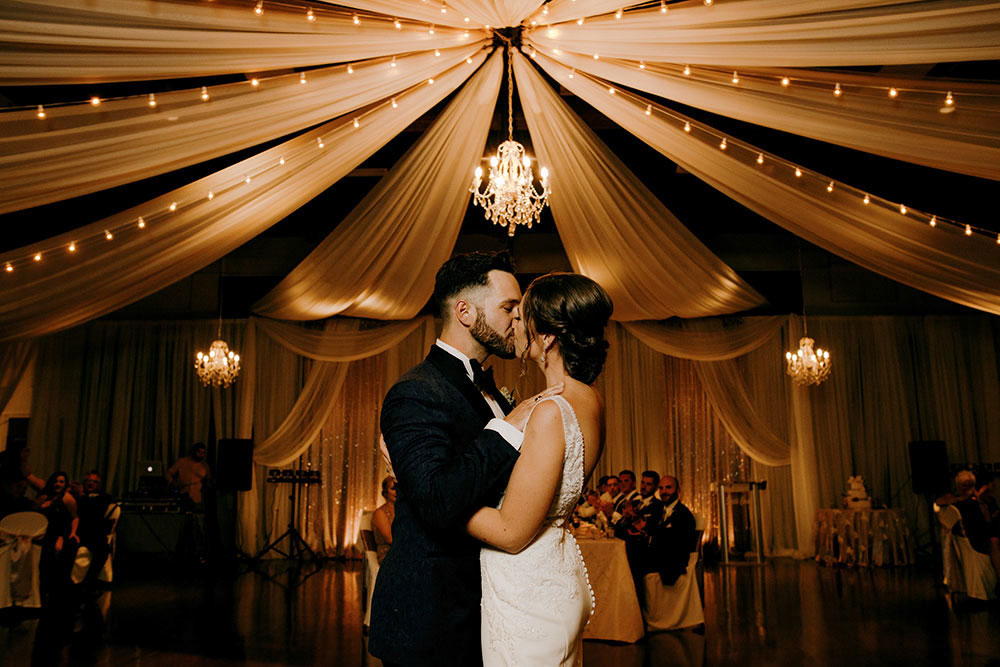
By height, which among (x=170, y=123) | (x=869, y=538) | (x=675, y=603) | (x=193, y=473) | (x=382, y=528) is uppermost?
(x=170, y=123)

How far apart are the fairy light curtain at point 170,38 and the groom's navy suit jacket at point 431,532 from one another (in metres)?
2.28

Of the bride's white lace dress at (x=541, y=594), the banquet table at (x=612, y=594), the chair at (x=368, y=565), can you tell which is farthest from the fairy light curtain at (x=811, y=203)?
the chair at (x=368, y=565)

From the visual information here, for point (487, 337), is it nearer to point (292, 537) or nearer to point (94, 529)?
point (94, 529)

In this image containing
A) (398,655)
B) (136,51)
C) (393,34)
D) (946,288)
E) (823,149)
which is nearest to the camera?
(398,655)

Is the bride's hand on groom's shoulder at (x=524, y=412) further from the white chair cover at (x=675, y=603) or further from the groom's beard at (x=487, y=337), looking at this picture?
the white chair cover at (x=675, y=603)

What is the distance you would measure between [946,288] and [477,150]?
11.4 ft

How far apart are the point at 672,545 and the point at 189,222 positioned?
4.13 metres

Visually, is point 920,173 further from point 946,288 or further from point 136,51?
point 136,51

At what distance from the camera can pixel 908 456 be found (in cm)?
1048

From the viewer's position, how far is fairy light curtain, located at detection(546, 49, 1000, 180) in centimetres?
357

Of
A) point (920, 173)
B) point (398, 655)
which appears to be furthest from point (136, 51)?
point (920, 173)

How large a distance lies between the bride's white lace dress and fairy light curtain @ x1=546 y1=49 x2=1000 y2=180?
2815 mm

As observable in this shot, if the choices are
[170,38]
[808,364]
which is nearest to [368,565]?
[170,38]

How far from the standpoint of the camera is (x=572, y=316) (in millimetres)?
1795
